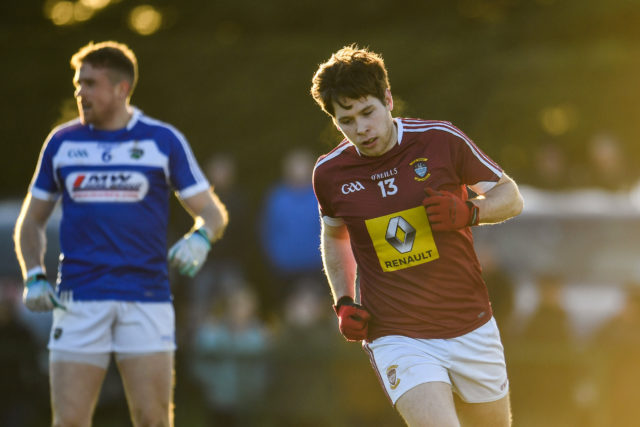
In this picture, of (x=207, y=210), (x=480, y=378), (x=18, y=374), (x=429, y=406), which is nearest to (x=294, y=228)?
(x=18, y=374)

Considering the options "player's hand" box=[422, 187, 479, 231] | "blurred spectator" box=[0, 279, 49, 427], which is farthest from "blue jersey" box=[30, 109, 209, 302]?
"blurred spectator" box=[0, 279, 49, 427]

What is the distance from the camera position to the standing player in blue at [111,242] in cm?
616

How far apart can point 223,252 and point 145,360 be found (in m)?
5.22

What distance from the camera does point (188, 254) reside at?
611 cm

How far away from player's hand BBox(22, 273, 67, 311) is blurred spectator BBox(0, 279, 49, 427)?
13.6 ft

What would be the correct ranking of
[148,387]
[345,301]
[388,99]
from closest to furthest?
[388,99] → [345,301] → [148,387]

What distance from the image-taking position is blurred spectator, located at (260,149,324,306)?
10.8 meters

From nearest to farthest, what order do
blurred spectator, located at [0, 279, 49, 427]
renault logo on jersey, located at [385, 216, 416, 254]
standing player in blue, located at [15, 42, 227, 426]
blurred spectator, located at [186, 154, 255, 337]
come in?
renault logo on jersey, located at [385, 216, 416, 254] < standing player in blue, located at [15, 42, 227, 426] < blurred spectator, located at [0, 279, 49, 427] < blurred spectator, located at [186, 154, 255, 337]

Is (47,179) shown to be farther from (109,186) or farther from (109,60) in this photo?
(109,60)

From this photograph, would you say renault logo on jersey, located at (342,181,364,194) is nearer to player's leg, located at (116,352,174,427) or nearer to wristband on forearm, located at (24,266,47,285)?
player's leg, located at (116,352,174,427)

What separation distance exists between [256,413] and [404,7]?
20.9ft

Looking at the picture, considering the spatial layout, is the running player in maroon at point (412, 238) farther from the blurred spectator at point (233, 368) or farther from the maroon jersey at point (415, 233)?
the blurred spectator at point (233, 368)

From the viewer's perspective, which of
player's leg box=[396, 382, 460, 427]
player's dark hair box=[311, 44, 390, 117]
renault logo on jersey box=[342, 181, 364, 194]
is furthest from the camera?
renault logo on jersey box=[342, 181, 364, 194]

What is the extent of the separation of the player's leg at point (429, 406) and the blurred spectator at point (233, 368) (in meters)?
5.02
